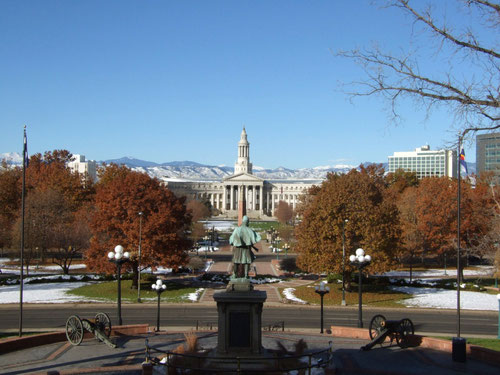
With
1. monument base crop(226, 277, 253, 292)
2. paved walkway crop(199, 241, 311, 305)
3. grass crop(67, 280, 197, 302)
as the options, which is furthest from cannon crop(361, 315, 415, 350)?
grass crop(67, 280, 197, 302)

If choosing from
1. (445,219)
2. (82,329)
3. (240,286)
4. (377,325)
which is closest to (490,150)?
(445,219)

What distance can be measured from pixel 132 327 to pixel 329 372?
1118 cm

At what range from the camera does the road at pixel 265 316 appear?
31.5 m

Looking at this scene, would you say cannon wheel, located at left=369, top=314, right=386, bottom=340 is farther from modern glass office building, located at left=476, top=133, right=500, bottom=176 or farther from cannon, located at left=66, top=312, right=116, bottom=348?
cannon, located at left=66, top=312, right=116, bottom=348

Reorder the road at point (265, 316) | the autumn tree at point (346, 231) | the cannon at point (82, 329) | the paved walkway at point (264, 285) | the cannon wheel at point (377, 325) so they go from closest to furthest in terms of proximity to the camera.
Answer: the cannon at point (82, 329) < the cannon wheel at point (377, 325) < the road at point (265, 316) < the paved walkway at point (264, 285) < the autumn tree at point (346, 231)

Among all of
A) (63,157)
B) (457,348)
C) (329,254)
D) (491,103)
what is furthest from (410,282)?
(63,157)

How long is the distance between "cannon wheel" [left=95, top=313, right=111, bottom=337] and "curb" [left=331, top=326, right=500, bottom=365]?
35.7 ft

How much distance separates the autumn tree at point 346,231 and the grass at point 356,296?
2147mm

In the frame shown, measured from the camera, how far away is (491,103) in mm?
11602

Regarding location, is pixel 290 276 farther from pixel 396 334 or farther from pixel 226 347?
pixel 226 347

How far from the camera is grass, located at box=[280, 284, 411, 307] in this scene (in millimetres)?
40656

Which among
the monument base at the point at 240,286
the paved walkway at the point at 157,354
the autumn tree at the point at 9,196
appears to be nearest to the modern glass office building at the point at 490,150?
the paved walkway at the point at 157,354

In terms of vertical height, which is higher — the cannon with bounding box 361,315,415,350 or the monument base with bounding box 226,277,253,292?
the monument base with bounding box 226,277,253,292

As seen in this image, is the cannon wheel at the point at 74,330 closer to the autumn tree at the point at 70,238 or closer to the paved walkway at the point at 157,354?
the paved walkway at the point at 157,354
